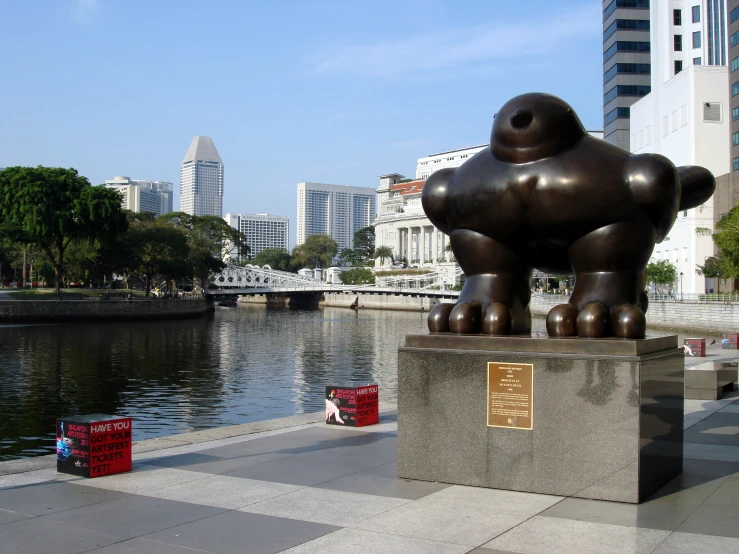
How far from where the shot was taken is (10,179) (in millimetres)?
49188

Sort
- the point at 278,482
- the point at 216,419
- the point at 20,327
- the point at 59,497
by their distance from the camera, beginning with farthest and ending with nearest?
the point at 20,327 → the point at 216,419 → the point at 278,482 → the point at 59,497

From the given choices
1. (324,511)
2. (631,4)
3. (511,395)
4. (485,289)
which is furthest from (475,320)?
(631,4)

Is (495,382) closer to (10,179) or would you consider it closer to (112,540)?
(112,540)

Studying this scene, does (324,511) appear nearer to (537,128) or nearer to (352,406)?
(537,128)

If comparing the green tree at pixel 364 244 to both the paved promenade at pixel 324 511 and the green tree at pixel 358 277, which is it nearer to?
the green tree at pixel 358 277

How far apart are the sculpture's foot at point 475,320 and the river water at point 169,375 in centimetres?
880

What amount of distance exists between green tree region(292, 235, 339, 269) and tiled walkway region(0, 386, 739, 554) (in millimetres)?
139343

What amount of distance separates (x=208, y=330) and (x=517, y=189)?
42.2m

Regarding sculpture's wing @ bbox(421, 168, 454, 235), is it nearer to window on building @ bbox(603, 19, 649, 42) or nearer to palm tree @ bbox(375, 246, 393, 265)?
window on building @ bbox(603, 19, 649, 42)

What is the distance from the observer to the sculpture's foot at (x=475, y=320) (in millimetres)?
7340

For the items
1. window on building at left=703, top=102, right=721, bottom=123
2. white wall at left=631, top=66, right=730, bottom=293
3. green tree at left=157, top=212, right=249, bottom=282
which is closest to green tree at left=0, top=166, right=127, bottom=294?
green tree at left=157, top=212, right=249, bottom=282

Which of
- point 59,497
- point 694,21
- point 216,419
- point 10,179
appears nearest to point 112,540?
point 59,497

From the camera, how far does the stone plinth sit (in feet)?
45.8

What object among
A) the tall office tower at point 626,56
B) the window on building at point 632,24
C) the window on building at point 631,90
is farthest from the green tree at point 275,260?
the window on building at point 632,24
